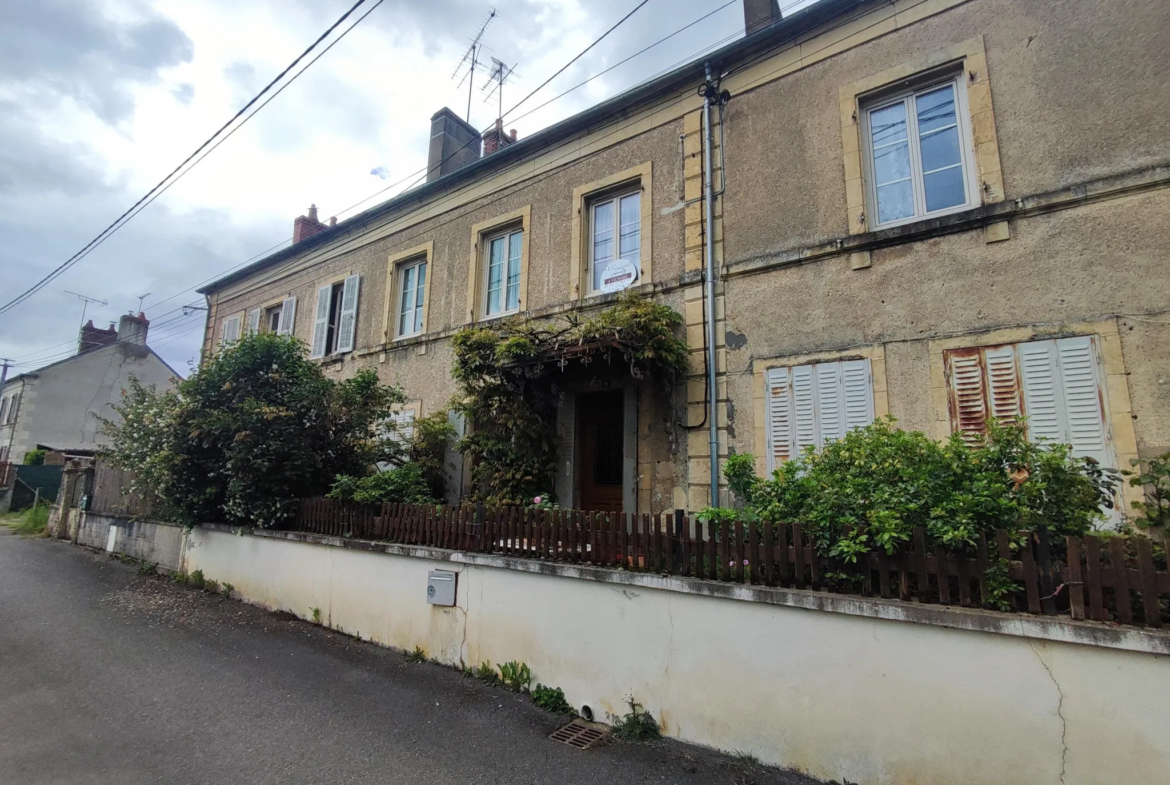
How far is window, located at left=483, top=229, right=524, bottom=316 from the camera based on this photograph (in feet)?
30.1

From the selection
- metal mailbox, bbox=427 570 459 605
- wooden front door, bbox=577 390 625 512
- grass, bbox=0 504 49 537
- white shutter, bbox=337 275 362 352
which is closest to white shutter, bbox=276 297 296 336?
white shutter, bbox=337 275 362 352

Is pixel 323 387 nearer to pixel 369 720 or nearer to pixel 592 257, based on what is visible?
pixel 592 257

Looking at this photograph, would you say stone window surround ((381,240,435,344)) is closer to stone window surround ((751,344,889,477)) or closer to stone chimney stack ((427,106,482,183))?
stone chimney stack ((427,106,482,183))

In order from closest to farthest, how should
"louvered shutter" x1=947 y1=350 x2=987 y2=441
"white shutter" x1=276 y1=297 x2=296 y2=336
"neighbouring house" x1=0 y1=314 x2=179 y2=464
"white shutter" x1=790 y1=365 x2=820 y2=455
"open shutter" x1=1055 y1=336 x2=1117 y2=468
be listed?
"open shutter" x1=1055 y1=336 x2=1117 y2=468 → "louvered shutter" x1=947 y1=350 x2=987 y2=441 → "white shutter" x1=790 y1=365 x2=820 y2=455 → "white shutter" x1=276 y1=297 x2=296 y2=336 → "neighbouring house" x1=0 y1=314 x2=179 y2=464

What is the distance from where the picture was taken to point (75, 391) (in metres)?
25.0

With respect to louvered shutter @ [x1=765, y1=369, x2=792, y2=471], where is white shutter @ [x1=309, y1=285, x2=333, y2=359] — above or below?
above

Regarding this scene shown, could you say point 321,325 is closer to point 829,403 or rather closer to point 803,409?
point 803,409

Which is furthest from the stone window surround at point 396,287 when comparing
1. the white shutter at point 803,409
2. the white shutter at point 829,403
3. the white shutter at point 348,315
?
the white shutter at point 829,403

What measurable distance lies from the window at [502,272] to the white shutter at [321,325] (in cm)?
447

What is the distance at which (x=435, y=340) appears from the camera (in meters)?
9.81

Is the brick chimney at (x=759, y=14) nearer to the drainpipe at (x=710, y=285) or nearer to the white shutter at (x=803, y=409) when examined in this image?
the drainpipe at (x=710, y=285)

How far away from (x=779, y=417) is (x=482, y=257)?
5774 millimetres

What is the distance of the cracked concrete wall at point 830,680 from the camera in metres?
2.65

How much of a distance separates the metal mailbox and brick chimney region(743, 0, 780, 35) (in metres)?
7.51
